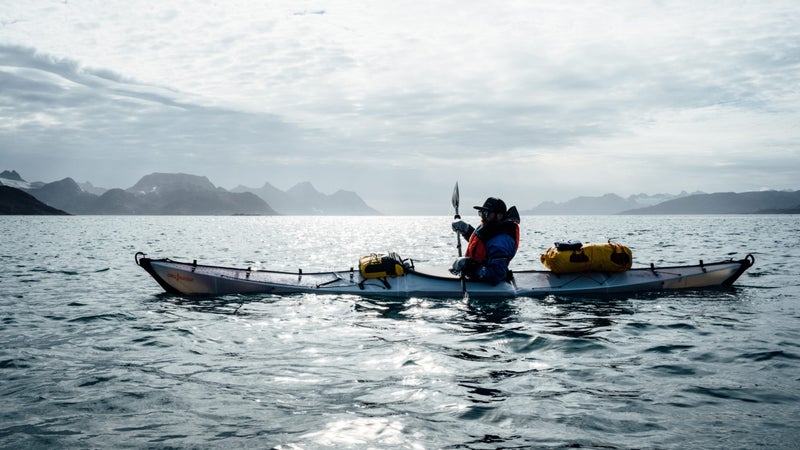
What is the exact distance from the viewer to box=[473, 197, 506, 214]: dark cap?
1334 centimetres

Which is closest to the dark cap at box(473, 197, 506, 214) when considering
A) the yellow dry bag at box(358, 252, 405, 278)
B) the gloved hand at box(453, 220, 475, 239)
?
the gloved hand at box(453, 220, 475, 239)

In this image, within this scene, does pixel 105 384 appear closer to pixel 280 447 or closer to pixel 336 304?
pixel 280 447

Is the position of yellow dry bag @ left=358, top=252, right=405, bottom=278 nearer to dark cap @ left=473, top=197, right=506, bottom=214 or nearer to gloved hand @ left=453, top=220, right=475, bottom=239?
gloved hand @ left=453, top=220, right=475, bottom=239

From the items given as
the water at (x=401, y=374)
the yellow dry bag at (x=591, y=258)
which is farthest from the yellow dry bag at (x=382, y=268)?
the yellow dry bag at (x=591, y=258)

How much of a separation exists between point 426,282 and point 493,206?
2982 mm

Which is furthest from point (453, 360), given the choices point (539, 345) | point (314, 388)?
point (314, 388)

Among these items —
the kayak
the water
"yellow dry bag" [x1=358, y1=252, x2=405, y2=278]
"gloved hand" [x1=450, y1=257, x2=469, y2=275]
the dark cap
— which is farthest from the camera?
"yellow dry bag" [x1=358, y1=252, x2=405, y2=278]

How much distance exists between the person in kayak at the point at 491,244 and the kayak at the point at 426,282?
432 mm

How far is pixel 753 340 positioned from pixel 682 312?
9.27 feet

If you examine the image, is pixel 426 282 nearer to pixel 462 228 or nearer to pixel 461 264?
pixel 461 264

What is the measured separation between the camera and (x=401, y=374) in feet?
24.8

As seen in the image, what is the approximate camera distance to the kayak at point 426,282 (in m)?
14.3

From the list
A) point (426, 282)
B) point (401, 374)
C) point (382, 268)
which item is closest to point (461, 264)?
point (426, 282)

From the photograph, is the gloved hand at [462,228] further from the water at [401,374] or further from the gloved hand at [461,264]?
the water at [401,374]
